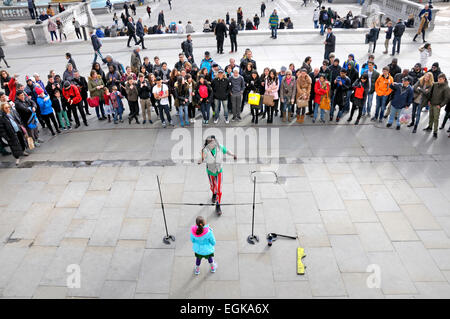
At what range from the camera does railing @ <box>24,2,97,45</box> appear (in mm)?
20438

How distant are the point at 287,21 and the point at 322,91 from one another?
15406 mm

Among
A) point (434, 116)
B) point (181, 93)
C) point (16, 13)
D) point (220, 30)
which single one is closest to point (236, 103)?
point (181, 93)

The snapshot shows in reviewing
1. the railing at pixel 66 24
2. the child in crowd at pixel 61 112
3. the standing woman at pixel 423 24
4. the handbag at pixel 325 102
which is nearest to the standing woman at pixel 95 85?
the child in crowd at pixel 61 112

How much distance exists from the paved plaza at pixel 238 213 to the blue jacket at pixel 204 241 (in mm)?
637

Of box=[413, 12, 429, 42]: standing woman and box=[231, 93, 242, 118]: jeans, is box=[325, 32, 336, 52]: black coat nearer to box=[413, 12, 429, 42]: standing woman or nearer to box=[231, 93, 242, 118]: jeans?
box=[413, 12, 429, 42]: standing woman

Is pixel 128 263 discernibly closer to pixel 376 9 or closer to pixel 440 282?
pixel 440 282

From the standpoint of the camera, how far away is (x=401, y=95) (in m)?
9.79

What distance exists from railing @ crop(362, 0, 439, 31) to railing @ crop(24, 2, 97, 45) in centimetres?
2011

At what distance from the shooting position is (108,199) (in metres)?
8.02

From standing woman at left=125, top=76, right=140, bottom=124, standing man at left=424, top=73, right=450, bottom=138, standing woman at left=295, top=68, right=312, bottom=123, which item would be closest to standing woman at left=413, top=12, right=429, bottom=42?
standing man at left=424, top=73, right=450, bottom=138

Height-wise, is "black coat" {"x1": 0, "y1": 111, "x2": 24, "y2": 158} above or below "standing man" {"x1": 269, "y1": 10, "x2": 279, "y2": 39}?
below

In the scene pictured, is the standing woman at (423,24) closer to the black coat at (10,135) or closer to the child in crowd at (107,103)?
the child in crowd at (107,103)

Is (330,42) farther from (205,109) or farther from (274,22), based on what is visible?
(205,109)
